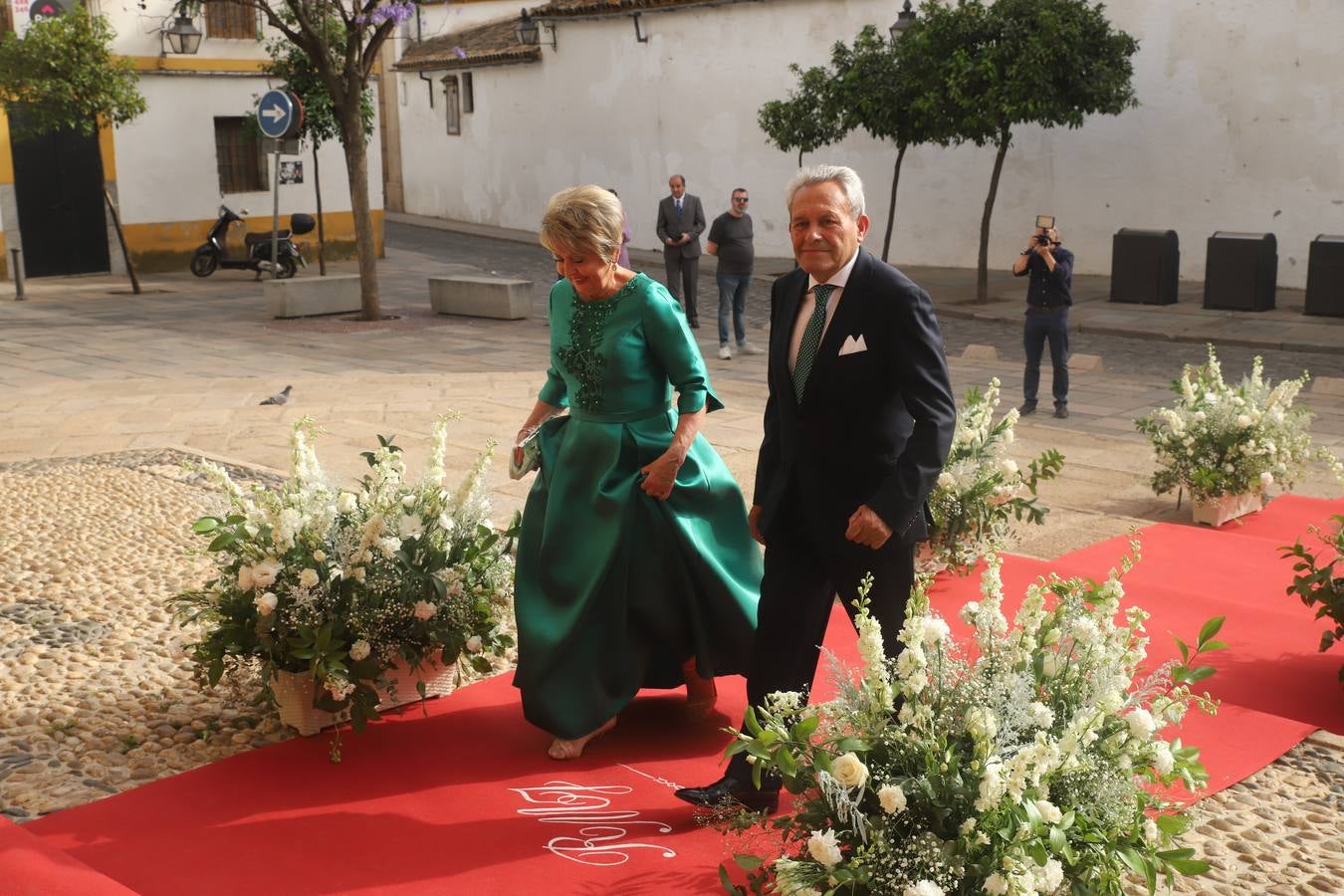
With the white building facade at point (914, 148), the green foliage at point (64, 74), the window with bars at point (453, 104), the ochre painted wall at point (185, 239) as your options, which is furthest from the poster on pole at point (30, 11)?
the window with bars at point (453, 104)

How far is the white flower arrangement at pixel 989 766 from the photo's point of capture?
258 cm

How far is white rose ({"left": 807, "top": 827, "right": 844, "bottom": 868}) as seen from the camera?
8.59 feet

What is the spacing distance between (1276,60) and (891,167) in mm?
5868

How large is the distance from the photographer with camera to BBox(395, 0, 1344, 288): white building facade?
27.5ft

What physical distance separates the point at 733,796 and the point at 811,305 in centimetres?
126

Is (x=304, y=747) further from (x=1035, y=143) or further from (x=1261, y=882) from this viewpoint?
(x=1035, y=143)

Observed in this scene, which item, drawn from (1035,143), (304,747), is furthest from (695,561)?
(1035,143)

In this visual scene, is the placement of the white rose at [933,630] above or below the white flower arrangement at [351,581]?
above

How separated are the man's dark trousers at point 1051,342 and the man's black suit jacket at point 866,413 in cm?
676

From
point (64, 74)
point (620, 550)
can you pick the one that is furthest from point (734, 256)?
point (620, 550)

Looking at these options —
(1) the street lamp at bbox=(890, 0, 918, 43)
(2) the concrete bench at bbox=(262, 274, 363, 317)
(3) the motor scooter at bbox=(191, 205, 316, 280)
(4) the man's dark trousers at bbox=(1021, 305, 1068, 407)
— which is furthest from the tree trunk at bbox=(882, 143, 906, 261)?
(3) the motor scooter at bbox=(191, 205, 316, 280)

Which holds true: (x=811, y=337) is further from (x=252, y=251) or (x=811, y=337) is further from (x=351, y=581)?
(x=252, y=251)

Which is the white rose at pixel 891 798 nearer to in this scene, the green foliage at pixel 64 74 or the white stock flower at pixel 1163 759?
the white stock flower at pixel 1163 759

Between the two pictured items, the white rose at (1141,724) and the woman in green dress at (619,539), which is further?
the woman in green dress at (619,539)
